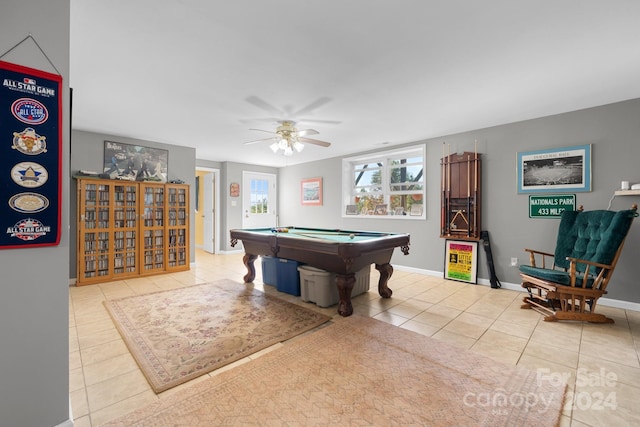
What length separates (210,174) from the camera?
7.38m

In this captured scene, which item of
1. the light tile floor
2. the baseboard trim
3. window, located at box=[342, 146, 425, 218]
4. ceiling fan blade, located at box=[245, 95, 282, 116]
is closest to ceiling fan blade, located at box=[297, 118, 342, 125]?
ceiling fan blade, located at box=[245, 95, 282, 116]

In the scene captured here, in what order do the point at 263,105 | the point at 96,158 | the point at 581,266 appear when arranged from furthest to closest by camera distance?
the point at 96,158, the point at 263,105, the point at 581,266

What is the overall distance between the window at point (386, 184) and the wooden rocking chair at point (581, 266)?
2.08 meters

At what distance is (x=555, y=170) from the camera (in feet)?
12.3

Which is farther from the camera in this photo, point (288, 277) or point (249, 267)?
point (249, 267)

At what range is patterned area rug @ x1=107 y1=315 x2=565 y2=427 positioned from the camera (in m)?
1.57

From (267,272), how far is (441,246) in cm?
305

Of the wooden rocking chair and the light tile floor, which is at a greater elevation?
the wooden rocking chair

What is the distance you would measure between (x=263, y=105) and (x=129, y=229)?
329cm

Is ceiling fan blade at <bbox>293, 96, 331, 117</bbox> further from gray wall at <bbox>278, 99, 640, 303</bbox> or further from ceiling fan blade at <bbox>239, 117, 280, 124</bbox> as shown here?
gray wall at <bbox>278, 99, 640, 303</bbox>

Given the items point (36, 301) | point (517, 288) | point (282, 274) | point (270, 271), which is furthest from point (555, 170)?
point (36, 301)

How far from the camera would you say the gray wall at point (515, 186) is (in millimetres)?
3299

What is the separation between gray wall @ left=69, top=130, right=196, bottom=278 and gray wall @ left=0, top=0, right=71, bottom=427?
12.5 feet

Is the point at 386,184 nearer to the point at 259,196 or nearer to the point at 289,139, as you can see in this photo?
the point at 289,139
